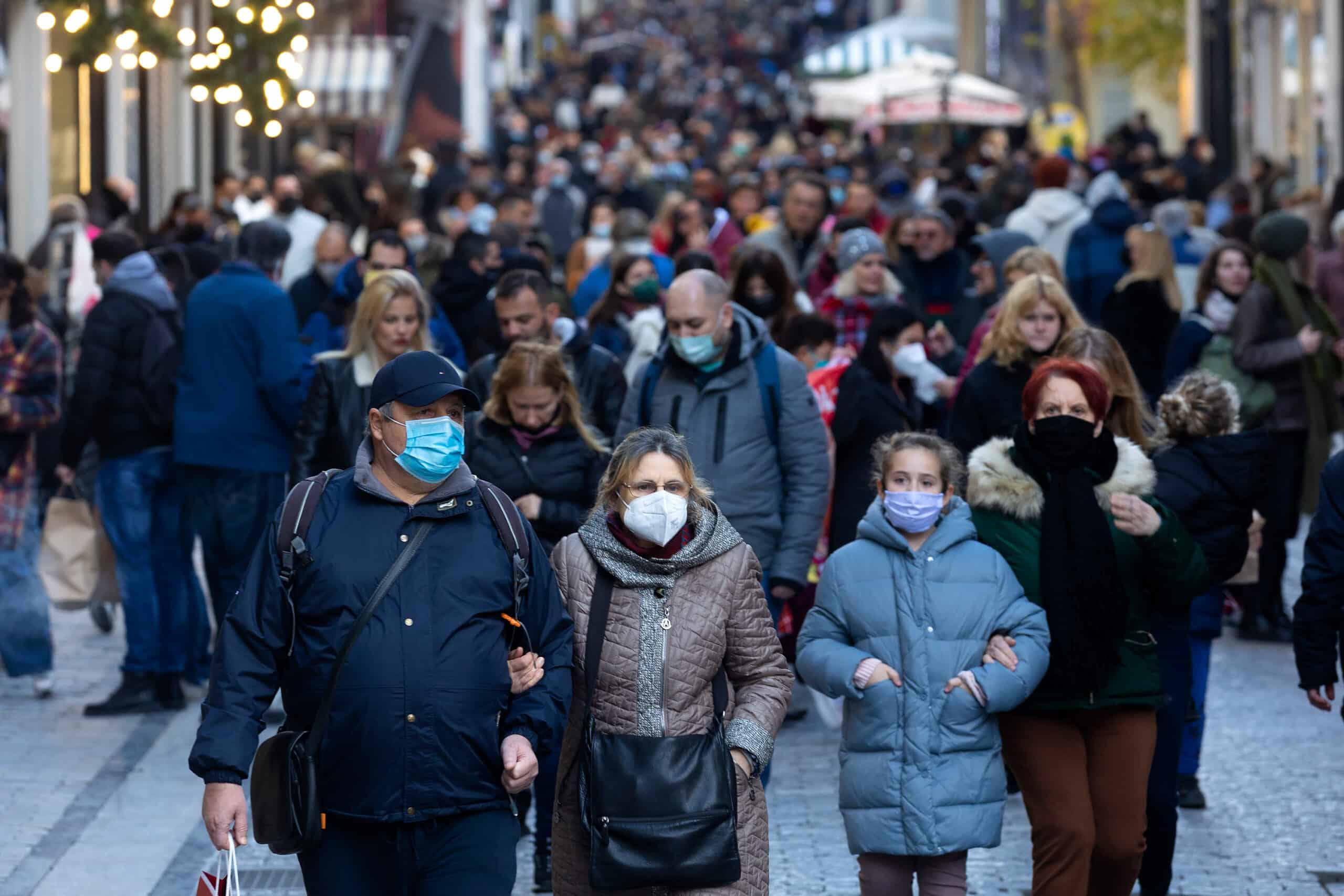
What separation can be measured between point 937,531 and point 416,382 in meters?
1.58

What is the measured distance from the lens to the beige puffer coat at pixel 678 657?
17.7 feet

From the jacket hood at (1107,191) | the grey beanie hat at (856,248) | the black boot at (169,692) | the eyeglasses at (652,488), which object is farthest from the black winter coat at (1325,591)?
the jacket hood at (1107,191)

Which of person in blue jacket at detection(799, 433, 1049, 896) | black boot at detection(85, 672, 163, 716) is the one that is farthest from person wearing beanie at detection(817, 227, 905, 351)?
person in blue jacket at detection(799, 433, 1049, 896)

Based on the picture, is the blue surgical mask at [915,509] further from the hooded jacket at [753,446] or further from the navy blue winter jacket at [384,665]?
the hooded jacket at [753,446]

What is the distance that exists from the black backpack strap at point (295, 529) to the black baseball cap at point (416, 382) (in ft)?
0.88

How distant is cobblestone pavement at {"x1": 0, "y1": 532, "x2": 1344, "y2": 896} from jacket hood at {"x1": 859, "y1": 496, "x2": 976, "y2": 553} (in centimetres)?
163

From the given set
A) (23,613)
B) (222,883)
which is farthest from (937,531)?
(23,613)

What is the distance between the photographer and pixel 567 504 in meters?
7.45

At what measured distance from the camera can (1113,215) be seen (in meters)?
13.4

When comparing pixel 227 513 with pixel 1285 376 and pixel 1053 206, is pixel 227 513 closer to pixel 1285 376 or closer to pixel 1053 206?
pixel 1285 376

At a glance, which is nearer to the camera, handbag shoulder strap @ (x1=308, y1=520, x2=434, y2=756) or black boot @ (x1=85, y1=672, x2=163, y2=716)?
handbag shoulder strap @ (x1=308, y1=520, x2=434, y2=756)

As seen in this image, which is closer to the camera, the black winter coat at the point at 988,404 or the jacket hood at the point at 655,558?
the jacket hood at the point at 655,558

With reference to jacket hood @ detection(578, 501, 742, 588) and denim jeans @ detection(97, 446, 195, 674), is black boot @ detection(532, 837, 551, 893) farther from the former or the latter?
denim jeans @ detection(97, 446, 195, 674)

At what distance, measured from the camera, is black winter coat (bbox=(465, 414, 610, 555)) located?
24.4 feet
